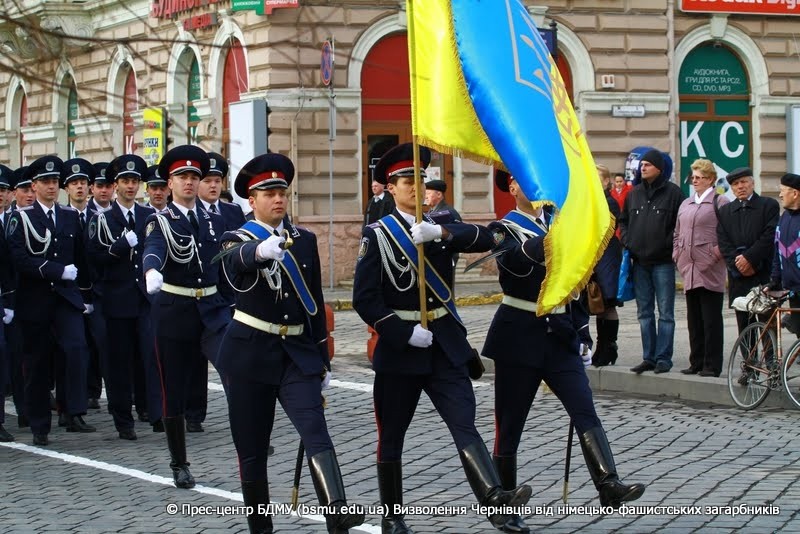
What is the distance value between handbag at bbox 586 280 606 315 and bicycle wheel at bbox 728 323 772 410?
1.94 m

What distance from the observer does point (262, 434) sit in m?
7.57

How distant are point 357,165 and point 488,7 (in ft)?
61.9

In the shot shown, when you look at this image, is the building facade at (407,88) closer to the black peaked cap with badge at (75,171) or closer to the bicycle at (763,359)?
the black peaked cap with badge at (75,171)

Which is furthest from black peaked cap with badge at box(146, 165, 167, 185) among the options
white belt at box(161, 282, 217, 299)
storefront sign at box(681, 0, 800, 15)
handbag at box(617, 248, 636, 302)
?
storefront sign at box(681, 0, 800, 15)

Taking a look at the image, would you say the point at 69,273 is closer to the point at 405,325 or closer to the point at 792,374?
the point at 405,325

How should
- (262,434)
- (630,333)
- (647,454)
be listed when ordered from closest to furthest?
(262,434) → (647,454) → (630,333)

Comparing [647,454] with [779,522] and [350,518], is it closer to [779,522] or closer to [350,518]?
[779,522]

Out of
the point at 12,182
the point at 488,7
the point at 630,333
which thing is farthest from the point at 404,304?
the point at 630,333

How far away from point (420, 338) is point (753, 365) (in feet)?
18.2

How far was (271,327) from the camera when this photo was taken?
7609mm

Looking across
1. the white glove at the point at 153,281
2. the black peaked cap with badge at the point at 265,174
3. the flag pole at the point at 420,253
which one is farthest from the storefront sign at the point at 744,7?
the flag pole at the point at 420,253

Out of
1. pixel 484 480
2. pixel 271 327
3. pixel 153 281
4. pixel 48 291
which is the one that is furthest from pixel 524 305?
pixel 48 291

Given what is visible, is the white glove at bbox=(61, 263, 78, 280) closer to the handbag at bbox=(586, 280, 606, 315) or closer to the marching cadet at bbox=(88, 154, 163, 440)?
the marching cadet at bbox=(88, 154, 163, 440)

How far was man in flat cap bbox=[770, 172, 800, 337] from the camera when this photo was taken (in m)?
12.3
